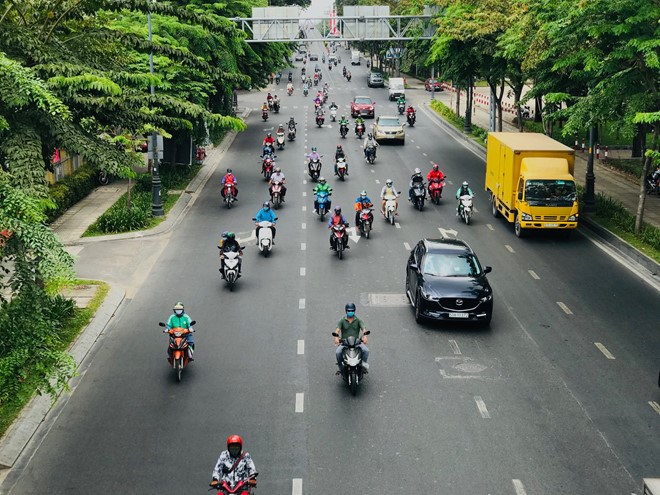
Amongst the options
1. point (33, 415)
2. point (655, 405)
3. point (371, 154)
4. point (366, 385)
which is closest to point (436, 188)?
point (371, 154)

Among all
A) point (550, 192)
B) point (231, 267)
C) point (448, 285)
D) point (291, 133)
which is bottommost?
point (291, 133)

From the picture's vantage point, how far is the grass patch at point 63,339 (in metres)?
12.2

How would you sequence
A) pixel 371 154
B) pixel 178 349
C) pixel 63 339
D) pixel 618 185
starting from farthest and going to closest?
pixel 371 154, pixel 618 185, pixel 63 339, pixel 178 349

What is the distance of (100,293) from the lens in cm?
2336

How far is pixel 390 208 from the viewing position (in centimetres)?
3281

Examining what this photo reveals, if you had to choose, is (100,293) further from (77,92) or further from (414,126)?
(414,126)

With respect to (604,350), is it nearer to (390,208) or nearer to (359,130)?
(390,208)

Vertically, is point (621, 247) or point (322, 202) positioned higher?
point (322, 202)

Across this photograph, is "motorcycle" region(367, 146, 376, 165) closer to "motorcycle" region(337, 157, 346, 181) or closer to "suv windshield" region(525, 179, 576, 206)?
"motorcycle" region(337, 157, 346, 181)

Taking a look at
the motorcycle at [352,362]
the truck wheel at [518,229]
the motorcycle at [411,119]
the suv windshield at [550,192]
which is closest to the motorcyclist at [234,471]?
the motorcycle at [352,362]

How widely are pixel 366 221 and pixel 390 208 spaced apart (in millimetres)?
2757

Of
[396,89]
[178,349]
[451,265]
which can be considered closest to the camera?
[178,349]

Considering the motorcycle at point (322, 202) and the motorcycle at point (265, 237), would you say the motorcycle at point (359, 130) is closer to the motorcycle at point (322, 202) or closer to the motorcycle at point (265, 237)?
the motorcycle at point (322, 202)

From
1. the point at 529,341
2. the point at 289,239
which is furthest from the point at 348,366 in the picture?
the point at 289,239
